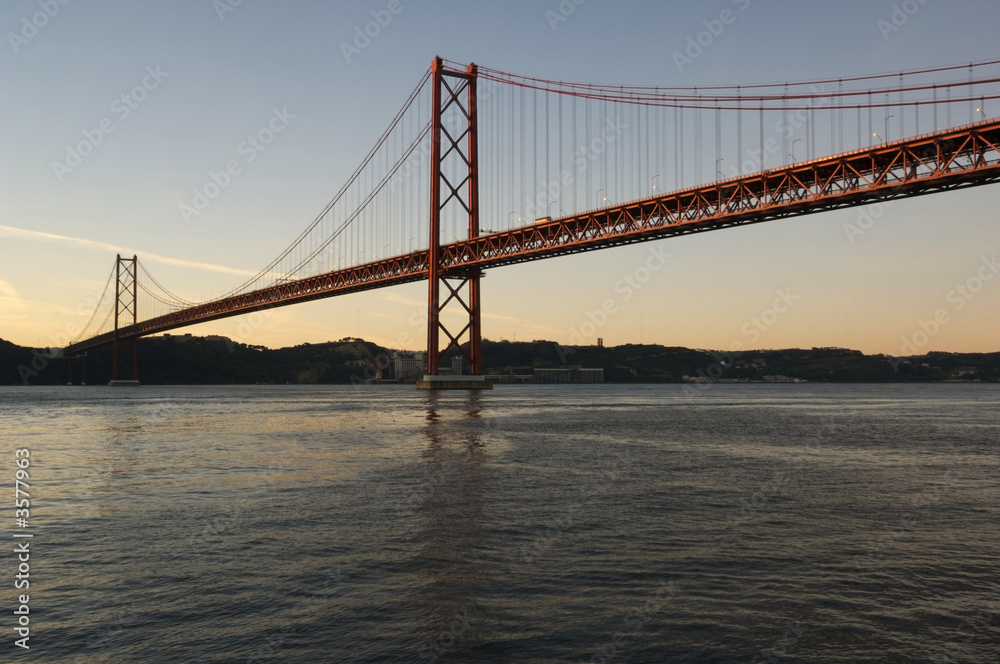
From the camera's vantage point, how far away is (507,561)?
880cm

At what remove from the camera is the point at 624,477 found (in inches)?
642

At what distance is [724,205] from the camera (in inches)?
1743

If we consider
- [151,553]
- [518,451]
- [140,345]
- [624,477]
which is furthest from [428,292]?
[140,345]

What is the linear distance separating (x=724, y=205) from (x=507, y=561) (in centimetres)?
3876

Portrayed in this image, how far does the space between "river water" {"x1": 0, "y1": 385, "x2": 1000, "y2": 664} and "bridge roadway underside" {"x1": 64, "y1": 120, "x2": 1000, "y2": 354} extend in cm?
1997

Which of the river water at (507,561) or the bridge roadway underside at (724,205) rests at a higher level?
the bridge roadway underside at (724,205)

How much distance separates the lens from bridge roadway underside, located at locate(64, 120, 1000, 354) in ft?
113

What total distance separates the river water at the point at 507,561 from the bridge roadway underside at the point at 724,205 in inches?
786

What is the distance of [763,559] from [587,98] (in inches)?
2470

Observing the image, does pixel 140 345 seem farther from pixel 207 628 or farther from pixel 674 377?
pixel 207 628

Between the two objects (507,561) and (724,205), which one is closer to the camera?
(507,561)

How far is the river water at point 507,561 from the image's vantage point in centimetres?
633

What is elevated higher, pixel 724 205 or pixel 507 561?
pixel 724 205

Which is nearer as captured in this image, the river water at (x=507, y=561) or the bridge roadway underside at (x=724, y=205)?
the river water at (x=507, y=561)
